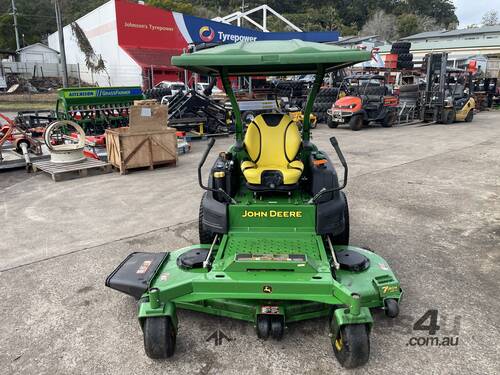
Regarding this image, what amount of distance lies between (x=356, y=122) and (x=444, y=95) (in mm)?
3923

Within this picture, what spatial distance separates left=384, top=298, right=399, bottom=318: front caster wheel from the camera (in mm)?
2693

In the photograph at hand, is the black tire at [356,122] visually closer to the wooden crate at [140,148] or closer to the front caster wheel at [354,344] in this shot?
A: the wooden crate at [140,148]

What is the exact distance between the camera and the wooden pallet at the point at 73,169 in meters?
7.14

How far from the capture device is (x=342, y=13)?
69.9 m

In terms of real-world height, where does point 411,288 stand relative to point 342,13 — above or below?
below

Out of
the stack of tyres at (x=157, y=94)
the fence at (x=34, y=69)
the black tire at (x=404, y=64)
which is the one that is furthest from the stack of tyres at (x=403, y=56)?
the fence at (x=34, y=69)

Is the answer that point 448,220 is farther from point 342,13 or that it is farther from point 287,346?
point 342,13

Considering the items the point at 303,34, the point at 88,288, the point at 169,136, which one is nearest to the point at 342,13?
the point at 303,34

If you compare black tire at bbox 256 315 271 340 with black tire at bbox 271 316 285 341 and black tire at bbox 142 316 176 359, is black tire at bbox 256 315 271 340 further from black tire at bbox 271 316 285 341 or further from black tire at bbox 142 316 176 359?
black tire at bbox 142 316 176 359

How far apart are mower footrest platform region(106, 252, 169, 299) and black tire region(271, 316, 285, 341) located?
94 centimetres

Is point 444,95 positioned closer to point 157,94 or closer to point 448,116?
point 448,116

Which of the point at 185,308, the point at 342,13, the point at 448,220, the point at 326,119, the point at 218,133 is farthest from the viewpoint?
the point at 342,13

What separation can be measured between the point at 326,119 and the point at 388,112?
7.54 feet

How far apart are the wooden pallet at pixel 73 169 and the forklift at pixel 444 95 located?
38.3 feet
